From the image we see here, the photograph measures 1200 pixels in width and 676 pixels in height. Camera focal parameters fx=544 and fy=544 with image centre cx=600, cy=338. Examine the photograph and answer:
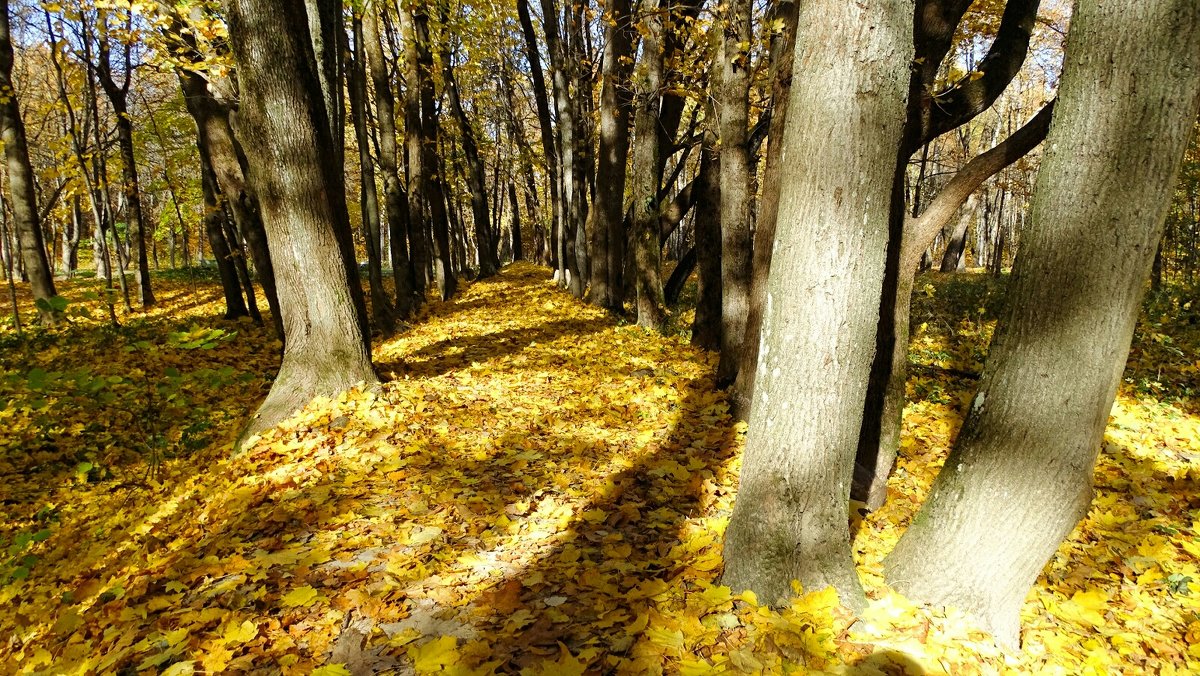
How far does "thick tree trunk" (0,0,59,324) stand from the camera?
982 centimetres

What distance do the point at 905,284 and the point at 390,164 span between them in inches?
401

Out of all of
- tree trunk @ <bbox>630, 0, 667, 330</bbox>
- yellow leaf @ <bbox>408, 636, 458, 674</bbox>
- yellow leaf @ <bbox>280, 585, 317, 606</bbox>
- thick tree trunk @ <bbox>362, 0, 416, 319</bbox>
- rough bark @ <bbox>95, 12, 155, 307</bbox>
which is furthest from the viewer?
rough bark @ <bbox>95, 12, 155, 307</bbox>

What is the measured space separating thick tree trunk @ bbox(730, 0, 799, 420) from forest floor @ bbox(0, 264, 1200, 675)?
0.50 m

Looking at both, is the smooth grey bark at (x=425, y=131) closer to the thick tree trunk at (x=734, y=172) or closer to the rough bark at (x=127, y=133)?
the rough bark at (x=127, y=133)

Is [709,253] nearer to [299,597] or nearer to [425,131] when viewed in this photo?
[299,597]

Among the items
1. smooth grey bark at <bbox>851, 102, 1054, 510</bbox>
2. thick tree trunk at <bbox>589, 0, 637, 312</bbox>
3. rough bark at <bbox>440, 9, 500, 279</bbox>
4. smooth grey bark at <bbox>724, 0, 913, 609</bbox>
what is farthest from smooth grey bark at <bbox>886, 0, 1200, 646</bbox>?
rough bark at <bbox>440, 9, 500, 279</bbox>

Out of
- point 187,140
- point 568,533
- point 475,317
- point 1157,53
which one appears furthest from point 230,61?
point 187,140

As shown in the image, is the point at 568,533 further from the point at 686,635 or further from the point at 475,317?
the point at 475,317

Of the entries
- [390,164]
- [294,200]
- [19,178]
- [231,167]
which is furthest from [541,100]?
[294,200]

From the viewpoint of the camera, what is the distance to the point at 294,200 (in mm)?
5062

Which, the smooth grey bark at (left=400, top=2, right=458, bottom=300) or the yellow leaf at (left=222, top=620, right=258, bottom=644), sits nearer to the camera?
the yellow leaf at (left=222, top=620, right=258, bottom=644)

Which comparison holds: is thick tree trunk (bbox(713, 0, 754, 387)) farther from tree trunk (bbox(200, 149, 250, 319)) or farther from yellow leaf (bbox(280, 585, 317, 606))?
tree trunk (bbox(200, 149, 250, 319))

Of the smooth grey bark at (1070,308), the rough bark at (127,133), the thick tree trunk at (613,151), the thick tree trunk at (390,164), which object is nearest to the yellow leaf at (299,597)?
the smooth grey bark at (1070,308)

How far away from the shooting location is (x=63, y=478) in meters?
5.54
